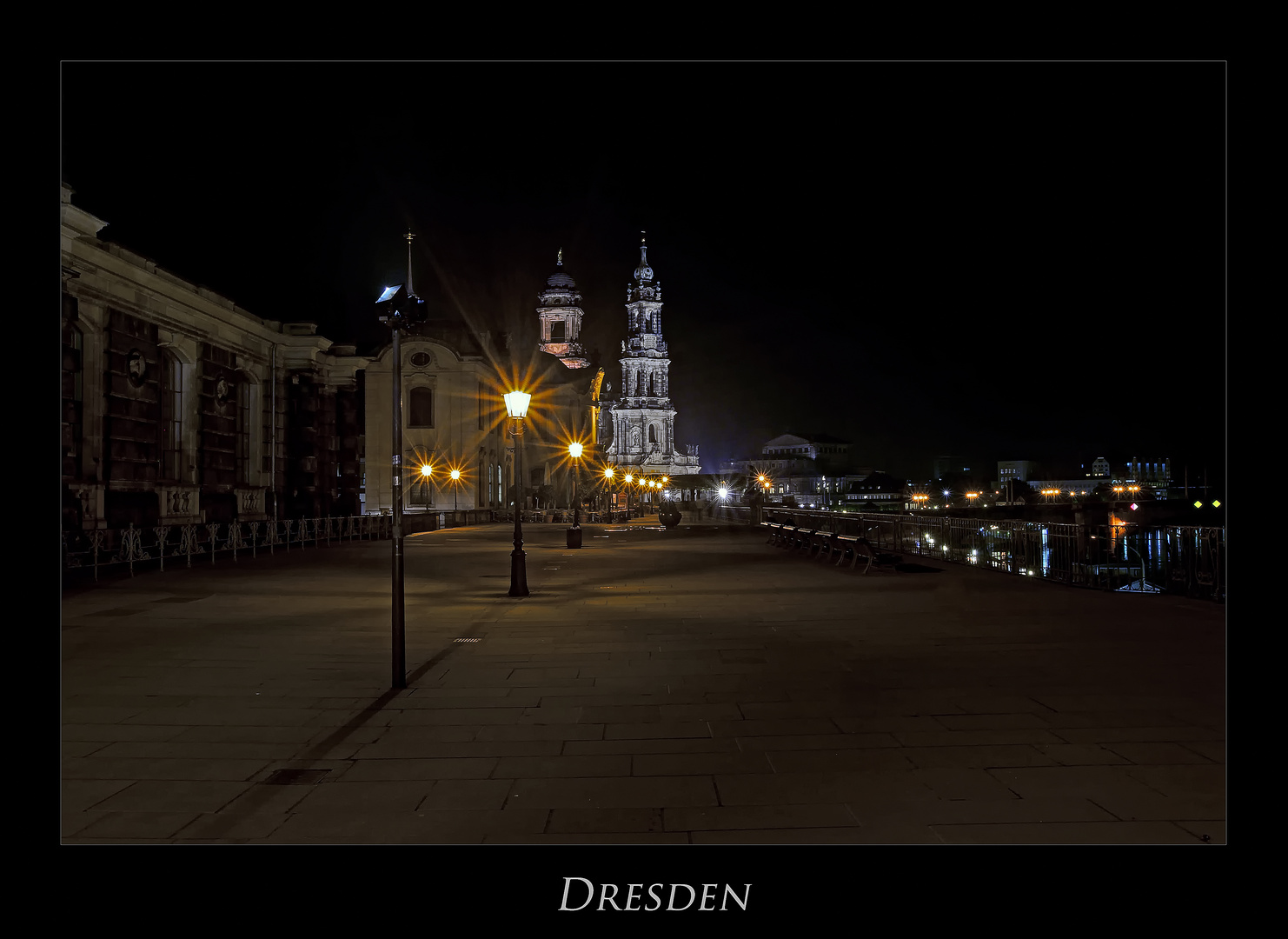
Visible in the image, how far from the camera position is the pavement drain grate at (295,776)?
5.32 meters

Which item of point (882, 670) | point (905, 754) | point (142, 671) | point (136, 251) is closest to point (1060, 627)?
point (882, 670)

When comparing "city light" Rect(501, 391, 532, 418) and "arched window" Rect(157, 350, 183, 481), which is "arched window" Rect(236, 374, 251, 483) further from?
"city light" Rect(501, 391, 532, 418)

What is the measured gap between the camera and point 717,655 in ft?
30.7

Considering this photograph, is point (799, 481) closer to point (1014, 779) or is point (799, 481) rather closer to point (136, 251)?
point (136, 251)

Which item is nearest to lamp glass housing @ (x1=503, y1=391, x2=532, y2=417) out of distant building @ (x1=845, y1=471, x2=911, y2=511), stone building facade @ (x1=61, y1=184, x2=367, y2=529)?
stone building facade @ (x1=61, y1=184, x2=367, y2=529)

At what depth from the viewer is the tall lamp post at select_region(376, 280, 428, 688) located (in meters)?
7.78

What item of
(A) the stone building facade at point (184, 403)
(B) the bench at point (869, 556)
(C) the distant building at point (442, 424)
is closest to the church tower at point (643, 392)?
(C) the distant building at point (442, 424)

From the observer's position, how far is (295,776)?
545cm

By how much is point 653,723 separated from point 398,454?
11.2 feet

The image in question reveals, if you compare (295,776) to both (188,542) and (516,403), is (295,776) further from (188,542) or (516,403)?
(188,542)

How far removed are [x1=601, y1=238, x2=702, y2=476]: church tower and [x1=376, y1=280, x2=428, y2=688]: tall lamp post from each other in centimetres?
13135

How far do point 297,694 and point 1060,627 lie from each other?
28.6 ft

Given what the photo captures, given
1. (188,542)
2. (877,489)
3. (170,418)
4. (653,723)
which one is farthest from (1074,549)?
(877,489)

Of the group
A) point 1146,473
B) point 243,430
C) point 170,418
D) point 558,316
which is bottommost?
point 1146,473
